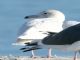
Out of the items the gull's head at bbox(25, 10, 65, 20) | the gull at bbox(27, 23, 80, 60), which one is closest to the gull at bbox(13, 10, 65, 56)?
the gull's head at bbox(25, 10, 65, 20)

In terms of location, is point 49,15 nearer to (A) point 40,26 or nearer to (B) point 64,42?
(A) point 40,26

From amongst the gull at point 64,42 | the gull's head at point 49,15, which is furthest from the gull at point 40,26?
the gull at point 64,42

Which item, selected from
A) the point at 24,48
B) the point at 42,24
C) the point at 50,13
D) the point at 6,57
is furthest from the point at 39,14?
the point at 24,48

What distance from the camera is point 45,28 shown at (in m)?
29.4

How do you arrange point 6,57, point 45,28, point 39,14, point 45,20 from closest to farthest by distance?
point 6,57 < point 45,28 < point 45,20 < point 39,14

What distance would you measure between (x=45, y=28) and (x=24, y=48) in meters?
5.33

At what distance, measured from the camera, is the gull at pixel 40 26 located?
27781mm

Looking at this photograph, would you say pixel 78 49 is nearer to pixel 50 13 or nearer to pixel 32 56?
pixel 32 56

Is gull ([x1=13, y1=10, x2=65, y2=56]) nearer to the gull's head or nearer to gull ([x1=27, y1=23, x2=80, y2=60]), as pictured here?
the gull's head

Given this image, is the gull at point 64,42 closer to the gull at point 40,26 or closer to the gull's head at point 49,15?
the gull at point 40,26

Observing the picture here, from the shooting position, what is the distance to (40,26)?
2981 centimetres

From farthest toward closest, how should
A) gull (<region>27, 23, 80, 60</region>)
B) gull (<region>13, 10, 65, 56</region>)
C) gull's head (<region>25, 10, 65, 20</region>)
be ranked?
gull's head (<region>25, 10, 65, 20</region>) < gull (<region>13, 10, 65, 56</region>) < gull (<region>27, 23, 80, 60</region>)

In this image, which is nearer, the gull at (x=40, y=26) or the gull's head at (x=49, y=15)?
the gull at (x=40, y=26)

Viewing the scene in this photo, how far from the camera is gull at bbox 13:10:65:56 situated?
27781 millimetres
